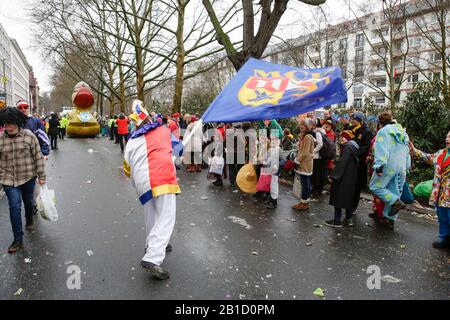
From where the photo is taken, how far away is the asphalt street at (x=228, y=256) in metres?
3.76

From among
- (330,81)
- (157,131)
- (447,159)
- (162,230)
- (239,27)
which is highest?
(239,27)

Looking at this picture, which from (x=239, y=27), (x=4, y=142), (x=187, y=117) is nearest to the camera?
(x=4, y=142)

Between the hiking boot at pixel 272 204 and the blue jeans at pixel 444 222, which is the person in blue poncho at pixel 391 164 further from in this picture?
the hiking boot at pixel 272 204

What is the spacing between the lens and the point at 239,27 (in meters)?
19.1

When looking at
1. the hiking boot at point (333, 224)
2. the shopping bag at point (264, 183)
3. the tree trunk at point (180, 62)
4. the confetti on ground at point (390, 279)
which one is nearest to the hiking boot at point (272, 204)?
the shopping bag at point (264, 183)

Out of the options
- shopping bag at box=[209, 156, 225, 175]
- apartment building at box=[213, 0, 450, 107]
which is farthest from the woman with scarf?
apartment building at box=[213, 0, 450, 107]

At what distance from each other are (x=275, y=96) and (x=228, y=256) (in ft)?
7.14

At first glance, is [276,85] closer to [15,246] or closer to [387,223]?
[387,223]

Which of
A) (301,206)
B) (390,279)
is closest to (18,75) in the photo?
(301,206)

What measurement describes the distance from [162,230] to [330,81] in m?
2.96

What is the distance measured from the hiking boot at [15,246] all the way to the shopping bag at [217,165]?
536 centimetres

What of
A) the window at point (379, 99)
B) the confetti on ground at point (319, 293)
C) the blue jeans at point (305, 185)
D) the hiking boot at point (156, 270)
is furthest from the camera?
the window at point (379, 99)
